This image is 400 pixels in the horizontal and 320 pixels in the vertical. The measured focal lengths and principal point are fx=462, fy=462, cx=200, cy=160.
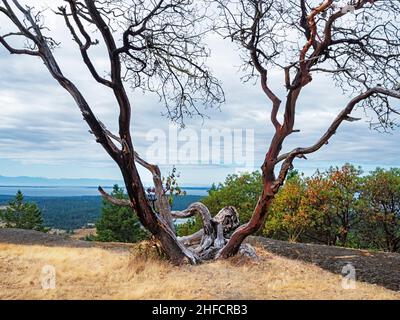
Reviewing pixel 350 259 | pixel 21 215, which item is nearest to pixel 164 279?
pixel 350 259

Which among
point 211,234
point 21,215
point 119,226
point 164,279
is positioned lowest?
point 119,226

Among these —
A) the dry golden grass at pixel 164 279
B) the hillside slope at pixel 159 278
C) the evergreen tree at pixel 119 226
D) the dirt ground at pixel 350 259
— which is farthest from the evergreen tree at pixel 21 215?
the dirt ground at pixel 350 259

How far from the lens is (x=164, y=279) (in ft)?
18.6

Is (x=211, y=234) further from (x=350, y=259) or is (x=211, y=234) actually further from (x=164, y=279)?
(x=350, y=259)

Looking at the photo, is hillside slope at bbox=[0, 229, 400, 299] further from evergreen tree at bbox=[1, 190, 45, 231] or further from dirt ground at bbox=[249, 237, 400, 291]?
evergreen tree at bbox=[1, 190, 45, 231]

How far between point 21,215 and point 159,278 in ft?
57.9

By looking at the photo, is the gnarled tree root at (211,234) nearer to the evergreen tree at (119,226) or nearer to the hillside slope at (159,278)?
the hillside slope at (159,278)

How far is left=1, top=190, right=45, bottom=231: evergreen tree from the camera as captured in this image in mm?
21125

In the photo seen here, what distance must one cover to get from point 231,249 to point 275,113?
2.06 m

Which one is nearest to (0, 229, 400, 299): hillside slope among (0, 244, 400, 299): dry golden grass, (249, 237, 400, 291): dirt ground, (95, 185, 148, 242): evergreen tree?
(0, 244, 400, 299): dry golden grass

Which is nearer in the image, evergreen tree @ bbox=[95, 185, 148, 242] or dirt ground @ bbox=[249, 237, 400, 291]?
dirt ground @ bbox=[249, 237, 400, 291]

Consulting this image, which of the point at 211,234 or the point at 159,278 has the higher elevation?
the point at 211,234

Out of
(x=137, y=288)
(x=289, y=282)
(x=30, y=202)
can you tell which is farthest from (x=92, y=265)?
(x=30, y=202)

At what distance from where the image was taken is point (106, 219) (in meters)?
17.3
